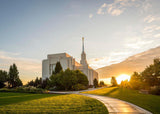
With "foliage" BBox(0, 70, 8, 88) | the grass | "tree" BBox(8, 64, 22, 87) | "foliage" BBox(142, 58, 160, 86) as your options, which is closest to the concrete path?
the grass

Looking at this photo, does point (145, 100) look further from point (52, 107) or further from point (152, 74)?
point (152, 74)

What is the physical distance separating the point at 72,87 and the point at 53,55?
56.5 metres

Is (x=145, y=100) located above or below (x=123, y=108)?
below

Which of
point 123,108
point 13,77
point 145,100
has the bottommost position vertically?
point 145,100

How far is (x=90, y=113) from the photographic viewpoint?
7.77 m

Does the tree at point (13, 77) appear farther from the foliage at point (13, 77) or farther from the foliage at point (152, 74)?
the foliage at point (152, 74)

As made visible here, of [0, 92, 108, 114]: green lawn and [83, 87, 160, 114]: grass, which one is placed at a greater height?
[0, 92, 108, 114]: green lawn

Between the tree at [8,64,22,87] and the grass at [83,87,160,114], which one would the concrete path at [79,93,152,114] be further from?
the tree at [8,64,22,87]

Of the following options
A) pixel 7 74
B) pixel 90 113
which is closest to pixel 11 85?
pixel 7 74

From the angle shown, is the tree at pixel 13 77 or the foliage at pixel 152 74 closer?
the foliage at pixel 152 74

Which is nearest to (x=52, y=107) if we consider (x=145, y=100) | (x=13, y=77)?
(x=145, y=100)

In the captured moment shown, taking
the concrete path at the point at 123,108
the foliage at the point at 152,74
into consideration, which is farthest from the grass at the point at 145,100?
the foliage at the point at 152,74

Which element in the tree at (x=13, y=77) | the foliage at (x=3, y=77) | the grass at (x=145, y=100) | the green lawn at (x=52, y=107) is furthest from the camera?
the tree at (x=13, y=77)

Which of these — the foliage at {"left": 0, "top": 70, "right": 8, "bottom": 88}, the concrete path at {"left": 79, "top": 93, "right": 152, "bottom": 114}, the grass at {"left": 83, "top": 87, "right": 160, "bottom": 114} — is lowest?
the grass at {"left": 83, "top": 87, "right": 160, "bottom": 114}
